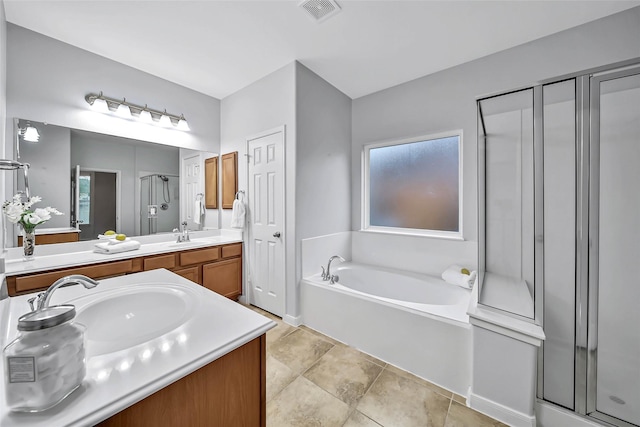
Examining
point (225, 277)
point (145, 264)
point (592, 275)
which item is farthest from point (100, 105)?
point (592, 275)

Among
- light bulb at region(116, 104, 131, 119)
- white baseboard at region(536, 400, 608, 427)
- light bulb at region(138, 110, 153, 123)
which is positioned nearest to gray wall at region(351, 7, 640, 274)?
white baseboard at region(536, 400, 608, 427)

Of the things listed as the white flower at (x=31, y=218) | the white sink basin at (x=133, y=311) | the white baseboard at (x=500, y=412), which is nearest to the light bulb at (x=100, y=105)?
the white flower at (x=31, y=218)

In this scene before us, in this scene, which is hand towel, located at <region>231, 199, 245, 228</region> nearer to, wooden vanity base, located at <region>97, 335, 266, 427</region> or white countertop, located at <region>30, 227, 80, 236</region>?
white countertop, located at <region>30, 227, 80, 236</region>

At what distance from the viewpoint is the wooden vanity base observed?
62 cm

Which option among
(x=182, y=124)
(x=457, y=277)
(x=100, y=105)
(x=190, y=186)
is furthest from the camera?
(x=190, y=186)

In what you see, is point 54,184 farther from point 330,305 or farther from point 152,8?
point 330,305

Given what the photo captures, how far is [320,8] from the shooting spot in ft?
6.14

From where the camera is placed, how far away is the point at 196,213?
129 inches

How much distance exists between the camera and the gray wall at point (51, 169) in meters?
2.10

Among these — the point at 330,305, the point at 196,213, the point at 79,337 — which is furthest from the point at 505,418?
the point at 196,213

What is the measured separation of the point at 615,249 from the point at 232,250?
10.5 ft

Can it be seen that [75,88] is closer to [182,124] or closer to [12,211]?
[182,124]

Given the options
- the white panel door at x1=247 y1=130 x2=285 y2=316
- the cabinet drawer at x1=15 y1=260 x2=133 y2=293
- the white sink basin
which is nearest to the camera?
the white sink basin

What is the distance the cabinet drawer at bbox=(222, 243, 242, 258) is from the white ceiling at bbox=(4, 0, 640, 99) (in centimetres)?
201
